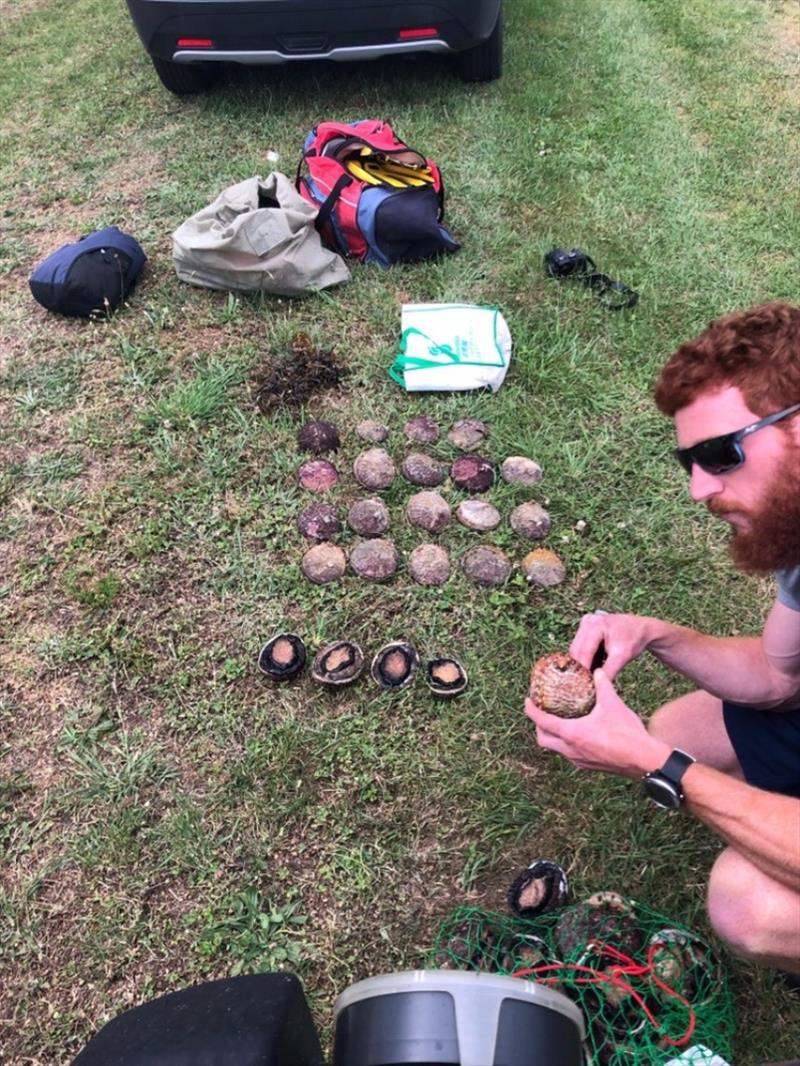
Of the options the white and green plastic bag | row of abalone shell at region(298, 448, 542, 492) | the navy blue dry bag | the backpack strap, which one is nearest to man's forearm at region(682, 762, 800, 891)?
row of abalone shell at region(298, 448, 542, 492)

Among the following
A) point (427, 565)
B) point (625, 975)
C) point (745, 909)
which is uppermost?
point (745, 909)

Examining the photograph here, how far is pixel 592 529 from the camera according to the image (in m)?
2.76

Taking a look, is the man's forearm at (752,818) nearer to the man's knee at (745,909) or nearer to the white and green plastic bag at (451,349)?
the man's knee at (745,909)

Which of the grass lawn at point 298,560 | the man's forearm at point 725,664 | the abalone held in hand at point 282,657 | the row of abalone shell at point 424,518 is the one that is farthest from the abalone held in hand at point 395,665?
the man's forearm at point 725,664

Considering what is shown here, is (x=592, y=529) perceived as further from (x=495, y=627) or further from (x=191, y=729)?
(x=191, y=729)

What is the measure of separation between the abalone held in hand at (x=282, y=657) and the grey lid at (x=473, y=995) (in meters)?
1.15

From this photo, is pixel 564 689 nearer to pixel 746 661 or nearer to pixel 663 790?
A: pixel 663 790

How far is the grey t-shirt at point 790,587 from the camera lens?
1.64m

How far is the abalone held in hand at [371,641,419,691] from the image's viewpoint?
2352 mm

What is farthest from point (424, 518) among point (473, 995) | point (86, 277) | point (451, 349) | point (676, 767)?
point (86, 277)

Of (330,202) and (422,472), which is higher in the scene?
(330,202)

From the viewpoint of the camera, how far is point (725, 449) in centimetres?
153

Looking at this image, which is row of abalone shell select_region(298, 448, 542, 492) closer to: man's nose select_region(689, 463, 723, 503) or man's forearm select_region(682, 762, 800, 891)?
man's nose select_region(689, 463, 723, 503)

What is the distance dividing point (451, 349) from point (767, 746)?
202cm
